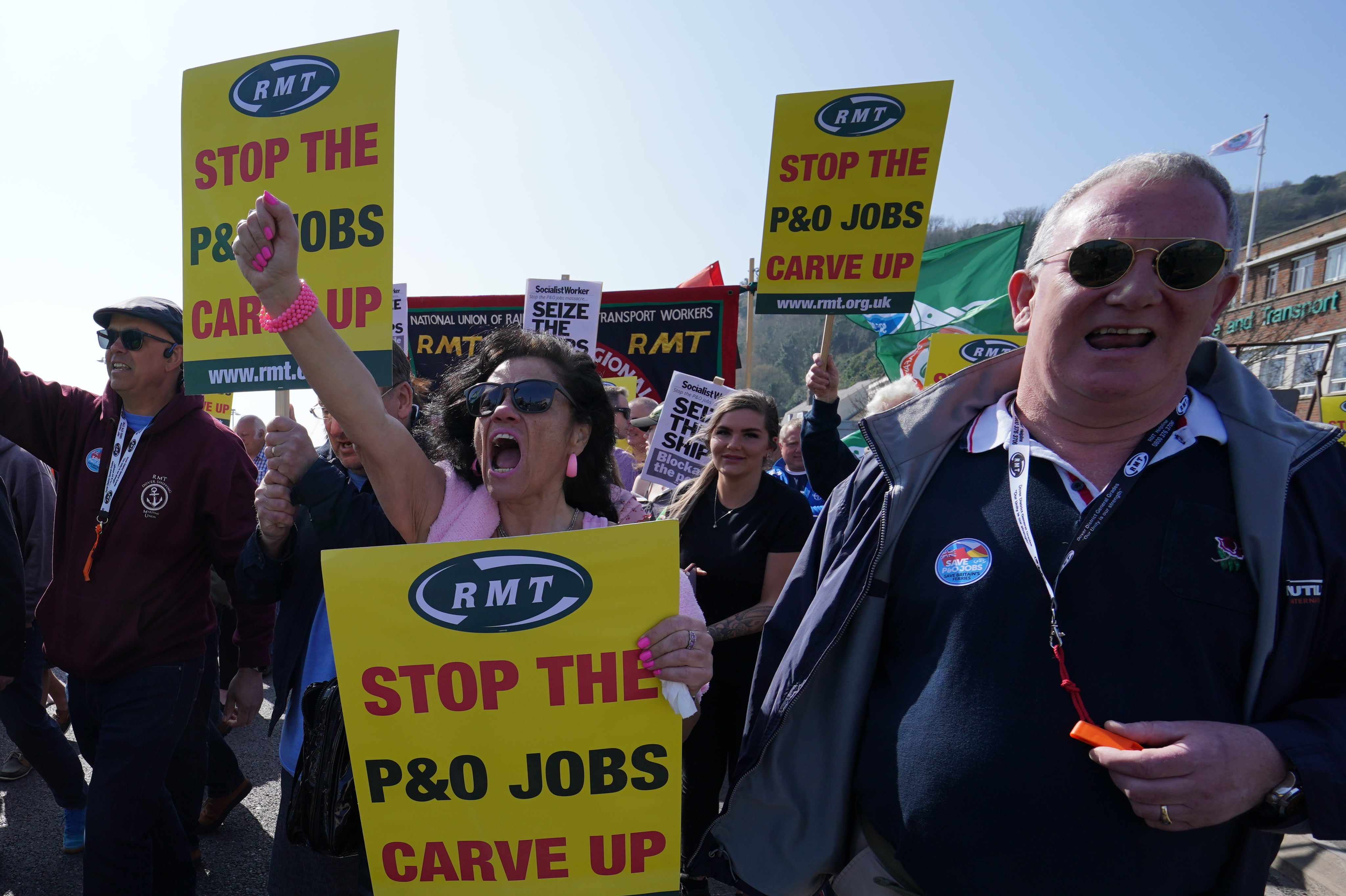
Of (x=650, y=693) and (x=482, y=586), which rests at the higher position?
(x=482, y=586)

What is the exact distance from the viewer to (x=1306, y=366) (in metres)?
27.4

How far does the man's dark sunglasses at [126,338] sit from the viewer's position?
283cm

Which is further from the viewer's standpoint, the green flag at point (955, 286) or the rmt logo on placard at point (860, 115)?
the green flag at point (955, 286)

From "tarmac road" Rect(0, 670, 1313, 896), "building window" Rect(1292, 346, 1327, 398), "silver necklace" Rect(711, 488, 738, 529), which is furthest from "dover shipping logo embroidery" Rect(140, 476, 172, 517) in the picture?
"building window" Rect(1292, 346, 1327, 398)

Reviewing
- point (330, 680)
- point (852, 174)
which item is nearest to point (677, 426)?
point (852, 174)

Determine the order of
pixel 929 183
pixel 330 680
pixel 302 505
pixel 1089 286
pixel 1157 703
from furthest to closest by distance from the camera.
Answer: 1. pixel 929 183
2. pixel 302 505
3. pixel 330 680
4. pixel 1089 286
5. pixel 1157 703

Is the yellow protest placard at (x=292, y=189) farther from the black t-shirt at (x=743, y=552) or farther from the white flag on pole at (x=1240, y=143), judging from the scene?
the white flag on pole at (x=1240, y=143)

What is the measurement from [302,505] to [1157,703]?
6.61 feet

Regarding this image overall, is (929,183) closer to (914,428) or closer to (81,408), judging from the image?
(914,428)

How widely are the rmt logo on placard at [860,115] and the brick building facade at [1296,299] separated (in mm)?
31137

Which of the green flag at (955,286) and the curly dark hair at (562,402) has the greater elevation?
the green flag at (955,286)

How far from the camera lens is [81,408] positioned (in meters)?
3.01

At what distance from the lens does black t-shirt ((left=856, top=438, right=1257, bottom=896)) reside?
1392 mm

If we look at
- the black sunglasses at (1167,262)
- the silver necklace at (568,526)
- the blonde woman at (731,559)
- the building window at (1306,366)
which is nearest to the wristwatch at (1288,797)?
the black sunglasses at (1167,262)
